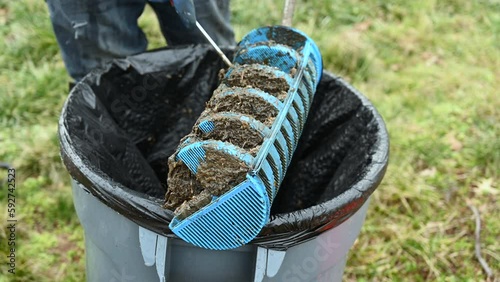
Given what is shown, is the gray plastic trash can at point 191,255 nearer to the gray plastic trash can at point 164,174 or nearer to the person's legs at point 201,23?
the gray plastic trash can at point 164,174

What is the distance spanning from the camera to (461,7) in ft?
10.4

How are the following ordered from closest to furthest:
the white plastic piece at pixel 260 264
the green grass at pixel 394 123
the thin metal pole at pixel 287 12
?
the white plastic piece at pixel 260 264, the thin metal pole at pixel 287 12, the green grass at pixel 394 123

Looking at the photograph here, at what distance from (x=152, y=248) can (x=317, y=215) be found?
0.32m

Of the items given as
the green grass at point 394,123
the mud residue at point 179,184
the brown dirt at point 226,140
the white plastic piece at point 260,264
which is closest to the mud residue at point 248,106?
the brown dirt at point 226,140

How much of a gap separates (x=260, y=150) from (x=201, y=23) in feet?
2.43

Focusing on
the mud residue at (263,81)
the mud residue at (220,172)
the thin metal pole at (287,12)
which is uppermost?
the thin metal pole at (287,12)


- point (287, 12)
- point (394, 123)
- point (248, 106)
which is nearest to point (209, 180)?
point (248, 106)

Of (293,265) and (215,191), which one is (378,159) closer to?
(293,265)

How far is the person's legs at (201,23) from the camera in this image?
1540 millimetres

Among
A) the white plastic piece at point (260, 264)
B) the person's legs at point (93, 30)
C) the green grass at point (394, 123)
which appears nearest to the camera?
the white plastic piece at point (260, 264)

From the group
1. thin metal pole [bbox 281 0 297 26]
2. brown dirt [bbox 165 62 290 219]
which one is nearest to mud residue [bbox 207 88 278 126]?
brown dirt [bbox 165 62 290 219]

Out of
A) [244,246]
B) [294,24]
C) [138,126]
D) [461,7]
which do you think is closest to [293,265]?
[244,246]

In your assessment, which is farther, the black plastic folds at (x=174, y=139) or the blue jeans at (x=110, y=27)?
the blue jeans at (x=110, y=27)

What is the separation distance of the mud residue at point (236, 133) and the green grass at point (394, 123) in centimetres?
90
